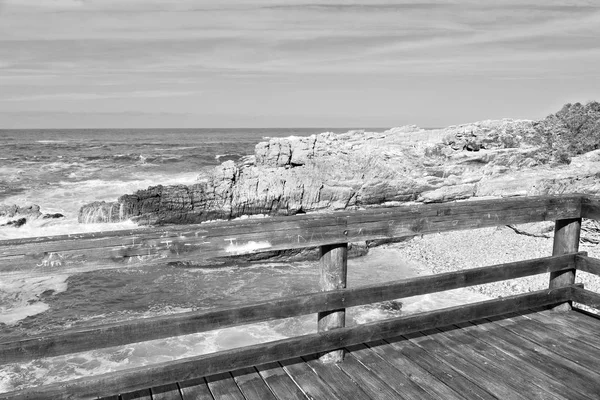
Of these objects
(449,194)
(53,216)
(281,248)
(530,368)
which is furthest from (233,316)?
(53,216)

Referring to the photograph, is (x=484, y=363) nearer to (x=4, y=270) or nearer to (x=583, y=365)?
(x=583, y=365)

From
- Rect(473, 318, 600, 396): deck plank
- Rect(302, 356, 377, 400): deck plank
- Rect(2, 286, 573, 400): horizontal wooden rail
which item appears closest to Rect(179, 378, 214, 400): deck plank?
Rect(2, 286, 573, 400): horizontal wooden rail

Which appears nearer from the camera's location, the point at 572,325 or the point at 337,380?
the point at 337,380

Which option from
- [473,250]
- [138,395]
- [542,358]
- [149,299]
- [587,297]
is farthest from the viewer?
[473,250]

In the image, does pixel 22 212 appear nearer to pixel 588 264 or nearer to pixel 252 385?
pixel 252 385

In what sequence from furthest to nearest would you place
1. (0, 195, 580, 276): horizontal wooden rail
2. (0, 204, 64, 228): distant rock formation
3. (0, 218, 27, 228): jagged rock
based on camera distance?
(0, 204, 64, 228): distant rock formation
(0, 218, 27, 228): jagged rock
(0, 195, 580, 276): horizontal wooden rail

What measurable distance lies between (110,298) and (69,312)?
51.2 inches

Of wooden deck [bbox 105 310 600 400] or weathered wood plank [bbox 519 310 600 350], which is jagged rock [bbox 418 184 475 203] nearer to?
weathered wood plank [bbox 519 310 600 350]

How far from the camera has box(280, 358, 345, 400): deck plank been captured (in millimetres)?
3396

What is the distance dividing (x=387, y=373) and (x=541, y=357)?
4.56ft

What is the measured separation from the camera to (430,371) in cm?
374

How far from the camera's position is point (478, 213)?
4.30 metres

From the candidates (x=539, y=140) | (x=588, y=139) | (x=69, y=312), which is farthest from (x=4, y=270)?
(x=539, y=140)

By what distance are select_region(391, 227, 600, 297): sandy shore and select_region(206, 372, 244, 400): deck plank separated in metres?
12.6
